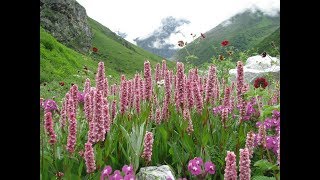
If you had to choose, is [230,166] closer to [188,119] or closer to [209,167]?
[209,167]

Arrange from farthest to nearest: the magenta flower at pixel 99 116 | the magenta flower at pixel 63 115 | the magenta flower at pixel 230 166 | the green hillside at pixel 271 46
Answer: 1. the green hillside at pixel 271 46
2. the magenta flower at pixel 63 115
3. the magenta flower at pixel 99 116
4. the magenta flower at pixel 230 166

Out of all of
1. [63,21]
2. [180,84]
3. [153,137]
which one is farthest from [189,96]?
[63,21]

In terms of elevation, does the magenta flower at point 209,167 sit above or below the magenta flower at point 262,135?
below

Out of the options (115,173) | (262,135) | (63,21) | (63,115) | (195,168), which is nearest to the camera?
(115,173)

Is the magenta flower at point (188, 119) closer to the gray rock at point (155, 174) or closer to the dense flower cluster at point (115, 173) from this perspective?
the gray rock at point (155, 174)

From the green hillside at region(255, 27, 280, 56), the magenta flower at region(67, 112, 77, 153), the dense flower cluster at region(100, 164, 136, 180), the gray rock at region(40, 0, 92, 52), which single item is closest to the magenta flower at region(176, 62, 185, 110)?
the magenta flower at region(67, 112, 77, 153)

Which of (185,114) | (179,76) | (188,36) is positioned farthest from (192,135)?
(188,36)

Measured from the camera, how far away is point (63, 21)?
82000 millimetres

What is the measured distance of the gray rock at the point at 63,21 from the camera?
253ft

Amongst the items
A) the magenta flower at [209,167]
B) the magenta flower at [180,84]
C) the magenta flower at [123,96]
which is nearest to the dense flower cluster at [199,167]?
the magenta flower at [209,167]

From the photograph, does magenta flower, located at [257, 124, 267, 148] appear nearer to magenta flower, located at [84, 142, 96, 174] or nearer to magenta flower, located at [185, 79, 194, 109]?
magenta flower, located at [185, 79, 194, 109]

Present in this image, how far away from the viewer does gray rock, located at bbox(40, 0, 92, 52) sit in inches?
3034

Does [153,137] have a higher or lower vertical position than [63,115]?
lower
